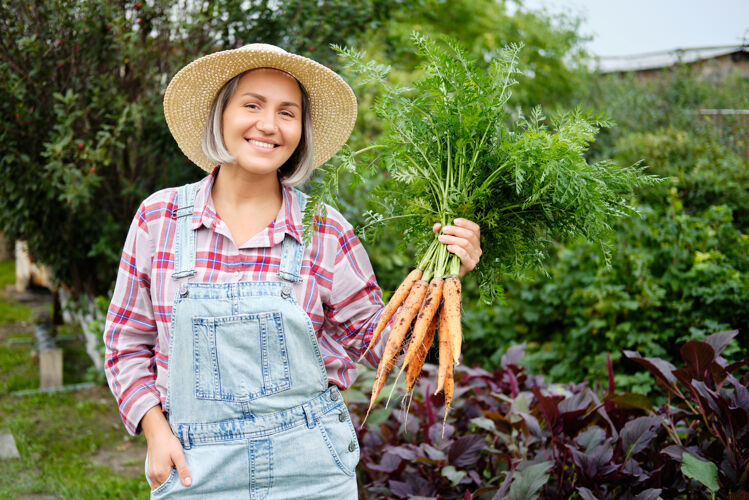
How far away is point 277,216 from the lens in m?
1.88

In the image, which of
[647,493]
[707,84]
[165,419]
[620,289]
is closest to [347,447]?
[165,419]

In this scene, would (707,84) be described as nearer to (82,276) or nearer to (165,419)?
(82,276)

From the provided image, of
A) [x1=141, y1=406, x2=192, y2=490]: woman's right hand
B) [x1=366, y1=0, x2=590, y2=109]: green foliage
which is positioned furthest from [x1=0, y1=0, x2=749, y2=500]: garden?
[x1=366, y1=0, x2=590, y2=109]: green foliage

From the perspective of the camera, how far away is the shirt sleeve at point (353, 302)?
6.22ft

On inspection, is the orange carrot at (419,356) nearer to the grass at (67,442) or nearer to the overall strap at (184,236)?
the overall strap at (184,236)

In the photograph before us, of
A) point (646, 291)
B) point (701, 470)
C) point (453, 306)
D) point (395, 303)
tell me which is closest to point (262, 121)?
point (395, 303)

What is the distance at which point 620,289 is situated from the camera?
3969 millimetres

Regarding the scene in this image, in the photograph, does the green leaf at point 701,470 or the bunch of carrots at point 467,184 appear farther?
the green leaf at point 701,470

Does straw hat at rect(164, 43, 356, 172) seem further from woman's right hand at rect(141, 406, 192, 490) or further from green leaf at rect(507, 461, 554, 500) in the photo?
green leaf at rect(507, 461, 554, 500)

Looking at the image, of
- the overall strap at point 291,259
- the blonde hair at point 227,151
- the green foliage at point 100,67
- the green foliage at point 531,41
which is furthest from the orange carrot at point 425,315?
the green foliage at point 531,41

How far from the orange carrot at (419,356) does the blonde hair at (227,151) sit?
59cm

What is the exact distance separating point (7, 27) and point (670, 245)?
4469mm

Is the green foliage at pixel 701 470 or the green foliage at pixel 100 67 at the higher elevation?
the green foliage at pixel 100 67

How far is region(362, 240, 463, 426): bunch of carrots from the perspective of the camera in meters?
1.74
